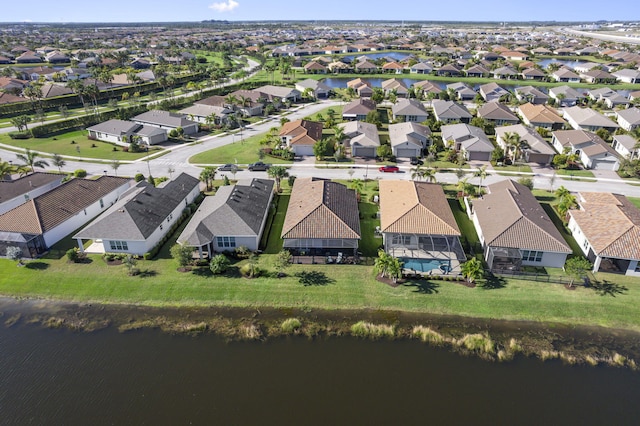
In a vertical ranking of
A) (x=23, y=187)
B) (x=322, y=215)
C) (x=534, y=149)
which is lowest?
(x=23, y=187)

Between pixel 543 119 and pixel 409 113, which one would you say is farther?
pixel 409 113

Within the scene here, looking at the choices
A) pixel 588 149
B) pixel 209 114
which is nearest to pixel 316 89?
pixel 209 114

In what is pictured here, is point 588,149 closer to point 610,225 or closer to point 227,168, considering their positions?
point 610,225

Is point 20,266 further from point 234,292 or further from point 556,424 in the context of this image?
point 556,424

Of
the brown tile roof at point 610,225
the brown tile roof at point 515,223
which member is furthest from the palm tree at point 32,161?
the brown tile roof at point 610,225

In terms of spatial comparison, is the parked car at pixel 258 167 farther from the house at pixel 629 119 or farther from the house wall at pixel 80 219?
the house at pixel 629 119

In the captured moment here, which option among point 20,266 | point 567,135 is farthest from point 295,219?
point 567,135
